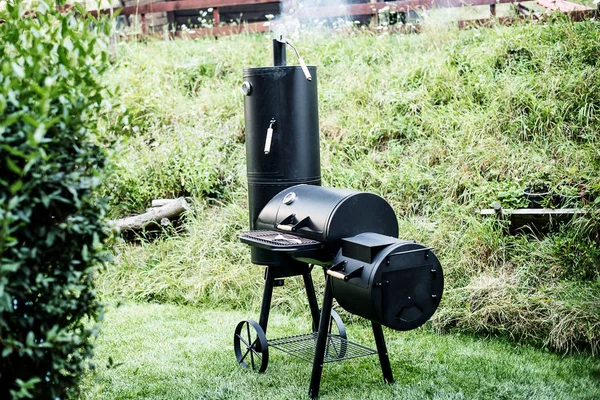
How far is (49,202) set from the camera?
90.4 inches

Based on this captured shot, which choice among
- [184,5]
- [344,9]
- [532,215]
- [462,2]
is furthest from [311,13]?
[532,215]

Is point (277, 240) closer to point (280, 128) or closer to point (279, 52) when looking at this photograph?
point (280, 128)

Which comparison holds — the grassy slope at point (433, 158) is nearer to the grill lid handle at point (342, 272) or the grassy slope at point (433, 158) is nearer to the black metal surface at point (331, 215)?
the black metal surface at point (331, 215)

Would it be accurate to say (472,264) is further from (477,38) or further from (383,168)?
(477,38)

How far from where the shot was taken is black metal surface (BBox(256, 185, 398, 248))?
12.4 feet

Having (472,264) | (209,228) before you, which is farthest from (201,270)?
(472,264)

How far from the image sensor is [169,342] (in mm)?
5012

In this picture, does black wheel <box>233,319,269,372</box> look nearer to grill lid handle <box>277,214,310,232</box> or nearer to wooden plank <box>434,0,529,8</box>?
grill lid handle <box>277,214,310,232</box>

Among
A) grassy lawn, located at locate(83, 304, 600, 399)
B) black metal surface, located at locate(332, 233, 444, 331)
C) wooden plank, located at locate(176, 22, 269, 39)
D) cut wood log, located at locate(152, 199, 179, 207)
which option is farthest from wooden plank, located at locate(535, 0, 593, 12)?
black metal surface, located at locate(332, 233, 444, 331)

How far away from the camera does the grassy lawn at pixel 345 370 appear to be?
12.9 feet

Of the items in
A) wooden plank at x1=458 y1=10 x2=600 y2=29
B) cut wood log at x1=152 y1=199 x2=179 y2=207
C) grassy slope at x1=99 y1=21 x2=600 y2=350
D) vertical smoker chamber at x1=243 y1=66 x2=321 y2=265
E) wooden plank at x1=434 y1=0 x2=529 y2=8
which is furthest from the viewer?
wooden plank at x1=434 y1=0 x2=529 y2=8

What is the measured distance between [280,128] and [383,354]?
160cm

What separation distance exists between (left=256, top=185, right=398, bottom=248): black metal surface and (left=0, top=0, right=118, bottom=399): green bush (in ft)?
4.89

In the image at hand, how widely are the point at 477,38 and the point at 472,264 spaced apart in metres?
3.57
